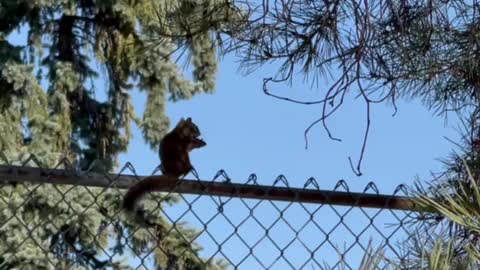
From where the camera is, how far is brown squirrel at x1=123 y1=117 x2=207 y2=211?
155cm

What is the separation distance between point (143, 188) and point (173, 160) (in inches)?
10.1

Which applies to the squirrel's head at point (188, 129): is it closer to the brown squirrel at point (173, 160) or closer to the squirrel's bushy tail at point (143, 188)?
the brown squirrel at point (173, 160)

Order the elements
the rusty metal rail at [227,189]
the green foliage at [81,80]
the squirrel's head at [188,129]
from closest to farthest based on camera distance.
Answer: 1. the rusty metal rail at [227,189]
2. the squirrel's head at [188,129]
3. the green foliage at [81,80]

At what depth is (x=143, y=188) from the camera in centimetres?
153

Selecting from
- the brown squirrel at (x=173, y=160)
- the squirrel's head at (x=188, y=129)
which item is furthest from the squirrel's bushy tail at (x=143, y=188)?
the squirrel's head at (x=188, y=129)

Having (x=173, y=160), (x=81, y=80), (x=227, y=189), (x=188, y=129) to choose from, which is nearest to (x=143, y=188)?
(x=227, y=189)

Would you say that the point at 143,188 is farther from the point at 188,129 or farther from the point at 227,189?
the point at 188,129

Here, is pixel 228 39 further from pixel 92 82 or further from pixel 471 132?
pixel 92 82

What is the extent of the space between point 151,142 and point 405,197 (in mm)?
5684

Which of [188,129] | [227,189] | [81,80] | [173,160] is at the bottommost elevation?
[227,189]

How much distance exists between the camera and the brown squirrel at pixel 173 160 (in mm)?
1546

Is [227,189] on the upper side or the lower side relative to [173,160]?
lower

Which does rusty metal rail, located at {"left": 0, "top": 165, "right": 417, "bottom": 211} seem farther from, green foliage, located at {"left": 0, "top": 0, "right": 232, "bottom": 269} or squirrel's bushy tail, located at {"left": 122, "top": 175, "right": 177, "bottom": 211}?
green foliage, located at {"left": 0, "top": 0, "right": 232, "bottom": 269}

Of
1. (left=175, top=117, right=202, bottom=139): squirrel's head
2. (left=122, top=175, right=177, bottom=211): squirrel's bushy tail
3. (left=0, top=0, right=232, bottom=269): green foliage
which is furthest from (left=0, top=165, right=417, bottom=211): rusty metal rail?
(left=0, top=0, right=232, bottom=269): green foliage
